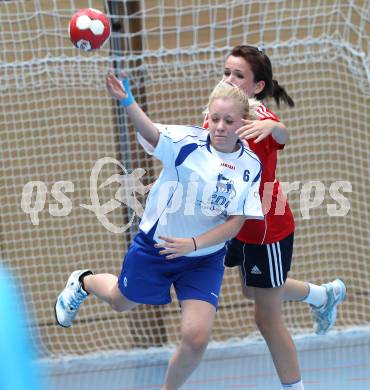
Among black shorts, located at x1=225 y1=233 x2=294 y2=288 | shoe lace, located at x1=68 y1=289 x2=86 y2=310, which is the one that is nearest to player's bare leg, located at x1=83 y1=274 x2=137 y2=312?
shoe lace, located at x1=68 y1=289 x2=86 y2=310

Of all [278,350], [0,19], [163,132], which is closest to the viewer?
[163,132]

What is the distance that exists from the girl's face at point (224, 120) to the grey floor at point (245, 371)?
5.86 feet

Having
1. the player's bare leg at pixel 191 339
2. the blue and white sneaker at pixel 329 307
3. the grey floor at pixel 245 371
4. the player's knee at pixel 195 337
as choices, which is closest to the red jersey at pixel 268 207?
the player's bare leg at pixel 191 339

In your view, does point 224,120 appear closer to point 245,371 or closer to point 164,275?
point 164,275

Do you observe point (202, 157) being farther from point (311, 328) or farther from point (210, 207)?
point (311, 328)

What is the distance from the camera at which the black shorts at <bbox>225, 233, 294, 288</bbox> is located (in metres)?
3.62

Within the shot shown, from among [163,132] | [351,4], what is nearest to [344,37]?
[351,4]

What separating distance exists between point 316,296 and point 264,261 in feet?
2.22

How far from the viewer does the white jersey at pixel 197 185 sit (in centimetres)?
332

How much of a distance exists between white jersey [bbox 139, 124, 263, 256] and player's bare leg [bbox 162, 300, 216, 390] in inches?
9.1

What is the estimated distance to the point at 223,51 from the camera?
18.0ft

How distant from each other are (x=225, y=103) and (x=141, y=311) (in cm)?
261

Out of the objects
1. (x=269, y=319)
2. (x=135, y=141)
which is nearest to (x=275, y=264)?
(x=269, y=319)

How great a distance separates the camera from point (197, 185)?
334 centimetres
